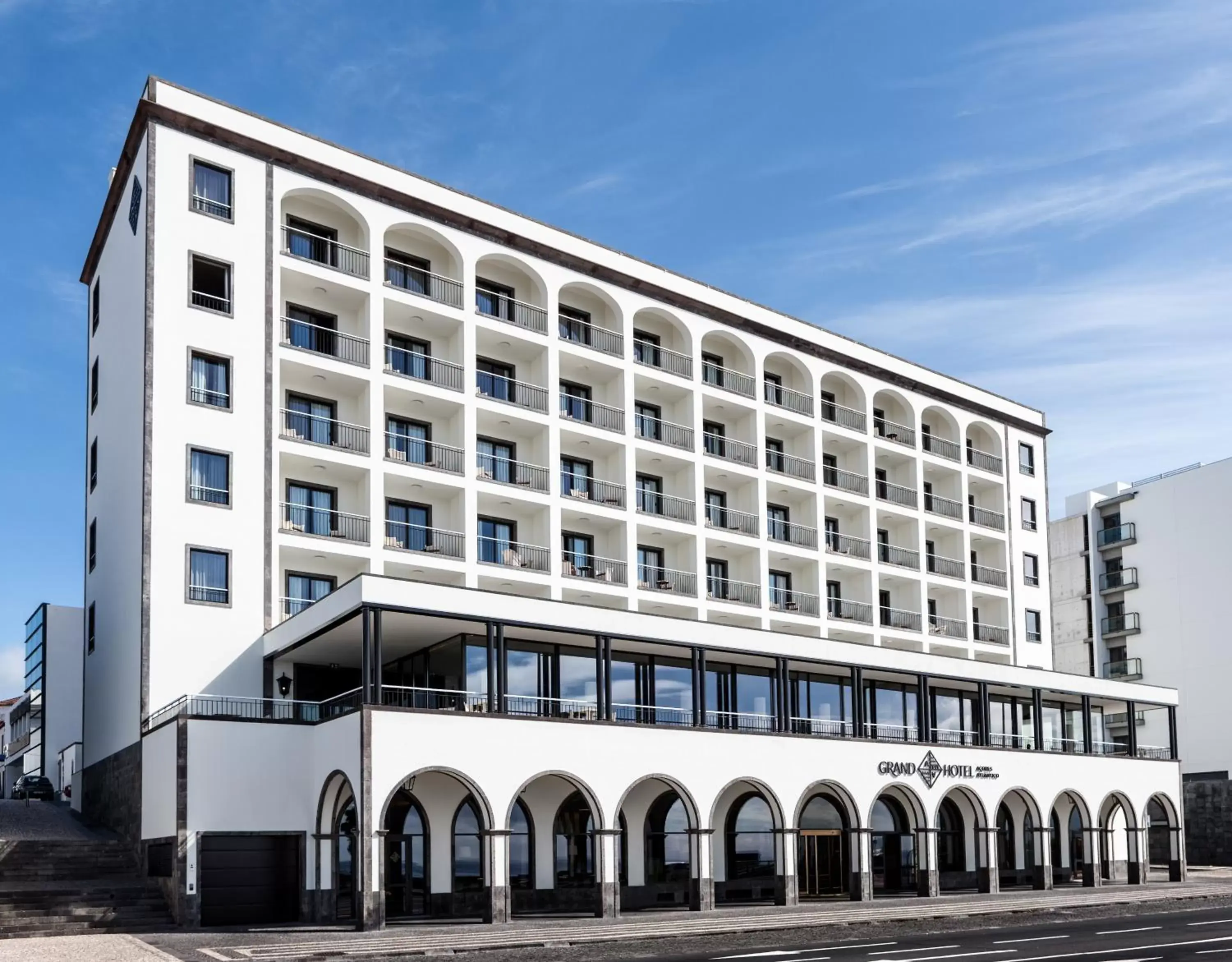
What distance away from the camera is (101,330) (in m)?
48.6

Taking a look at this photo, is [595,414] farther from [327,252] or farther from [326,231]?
[326,231]

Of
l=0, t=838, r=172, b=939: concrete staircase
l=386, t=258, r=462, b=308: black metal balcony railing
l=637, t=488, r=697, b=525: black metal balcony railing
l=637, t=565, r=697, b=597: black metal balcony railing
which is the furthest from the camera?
l=637, t=488, r=697, b=525: black metal balcony railing

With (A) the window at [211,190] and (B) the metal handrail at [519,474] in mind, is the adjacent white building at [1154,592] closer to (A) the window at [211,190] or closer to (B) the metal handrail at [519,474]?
(B) the metal handrail at [519,474]

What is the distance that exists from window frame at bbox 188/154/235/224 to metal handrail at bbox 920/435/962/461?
35.1 m

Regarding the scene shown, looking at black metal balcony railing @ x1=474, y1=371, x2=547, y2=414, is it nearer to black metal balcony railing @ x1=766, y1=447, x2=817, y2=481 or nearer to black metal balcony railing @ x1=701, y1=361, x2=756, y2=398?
black metal balcony railing @ x1=701, y1=361, x2=756, y2=398

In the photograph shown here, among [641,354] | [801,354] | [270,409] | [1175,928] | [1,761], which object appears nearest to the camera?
[1175,928]

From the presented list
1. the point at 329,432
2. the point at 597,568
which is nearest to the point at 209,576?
the point at 329,432

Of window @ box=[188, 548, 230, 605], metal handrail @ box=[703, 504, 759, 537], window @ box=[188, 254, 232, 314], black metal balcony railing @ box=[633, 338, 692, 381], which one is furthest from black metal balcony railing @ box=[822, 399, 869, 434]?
window @ box=[188, 548, 230, 605]

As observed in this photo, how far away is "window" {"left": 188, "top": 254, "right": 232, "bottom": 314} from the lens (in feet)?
136

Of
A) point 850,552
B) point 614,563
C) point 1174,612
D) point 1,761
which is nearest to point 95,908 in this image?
point 614,563

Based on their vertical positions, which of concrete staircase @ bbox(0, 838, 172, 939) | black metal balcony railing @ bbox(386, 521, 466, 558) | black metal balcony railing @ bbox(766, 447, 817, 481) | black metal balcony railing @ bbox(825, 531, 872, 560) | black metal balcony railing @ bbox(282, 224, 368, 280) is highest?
black metal balcony railing @ bbox(282, 224, 368, 280)

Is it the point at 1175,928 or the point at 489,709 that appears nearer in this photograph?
the point at 1175,928

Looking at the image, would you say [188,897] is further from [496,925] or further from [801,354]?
[801,354]

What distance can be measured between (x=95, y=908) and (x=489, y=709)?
424 inches
